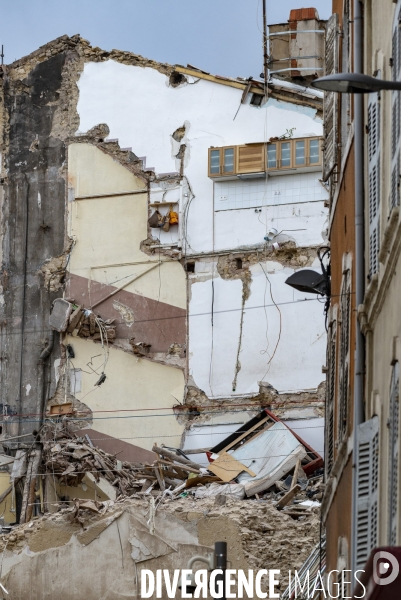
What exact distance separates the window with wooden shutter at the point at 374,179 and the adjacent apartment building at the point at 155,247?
18441 millimetres

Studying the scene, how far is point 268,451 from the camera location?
3086 centimetres

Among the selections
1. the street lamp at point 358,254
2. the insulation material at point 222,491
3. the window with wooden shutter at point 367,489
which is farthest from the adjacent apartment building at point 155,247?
the window with wooden shutter at point 367,489

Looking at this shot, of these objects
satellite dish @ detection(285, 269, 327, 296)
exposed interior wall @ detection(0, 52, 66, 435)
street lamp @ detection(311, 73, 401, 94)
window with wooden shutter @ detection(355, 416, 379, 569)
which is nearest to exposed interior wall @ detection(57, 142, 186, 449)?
exposed interior wall @ detection(0, 52, 66, 435)

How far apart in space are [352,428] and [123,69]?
23.0 meters

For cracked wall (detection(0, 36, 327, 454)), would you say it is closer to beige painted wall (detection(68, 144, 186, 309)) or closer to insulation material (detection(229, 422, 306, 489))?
beige painted wall (detection(68, 144, 186, 309))

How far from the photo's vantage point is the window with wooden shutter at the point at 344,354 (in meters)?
15.5

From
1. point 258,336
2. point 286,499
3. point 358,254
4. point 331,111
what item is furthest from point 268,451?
point 358,254

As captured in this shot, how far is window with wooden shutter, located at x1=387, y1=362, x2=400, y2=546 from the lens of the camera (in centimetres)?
1111

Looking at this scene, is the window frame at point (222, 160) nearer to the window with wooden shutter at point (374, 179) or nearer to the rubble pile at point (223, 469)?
the rubble pile at point (223, 469)

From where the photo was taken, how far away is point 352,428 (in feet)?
48.0

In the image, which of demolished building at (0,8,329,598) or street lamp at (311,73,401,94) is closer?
street lamp at (311,73,401,94)

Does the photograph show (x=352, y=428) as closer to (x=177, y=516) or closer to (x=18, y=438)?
(x=177, y=516)

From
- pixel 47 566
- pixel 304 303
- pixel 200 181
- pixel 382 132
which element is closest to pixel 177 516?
pixel 47 566

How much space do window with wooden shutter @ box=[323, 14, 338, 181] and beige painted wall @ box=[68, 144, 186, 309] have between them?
49.5 ft
